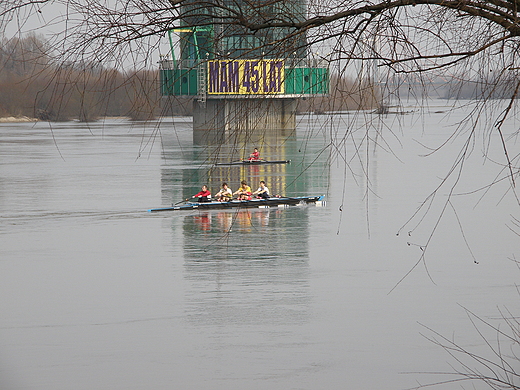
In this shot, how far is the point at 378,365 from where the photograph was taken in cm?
1039

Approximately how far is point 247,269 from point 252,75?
39.4 feet

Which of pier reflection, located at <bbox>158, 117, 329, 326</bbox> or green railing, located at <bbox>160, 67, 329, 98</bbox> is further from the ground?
green railing, located at <bbox>160, 67, 329, 98</bbox>

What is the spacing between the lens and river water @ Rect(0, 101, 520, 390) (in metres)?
9.93

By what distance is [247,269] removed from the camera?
51.1 ft

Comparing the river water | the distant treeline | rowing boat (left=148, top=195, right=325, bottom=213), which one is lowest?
the river water

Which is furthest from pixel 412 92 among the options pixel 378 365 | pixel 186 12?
pixel 378 365

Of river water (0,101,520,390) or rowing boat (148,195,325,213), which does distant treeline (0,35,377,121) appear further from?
rowing boat (148,195,325,213)

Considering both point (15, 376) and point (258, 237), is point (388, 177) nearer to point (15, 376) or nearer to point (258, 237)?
point (258, 237)

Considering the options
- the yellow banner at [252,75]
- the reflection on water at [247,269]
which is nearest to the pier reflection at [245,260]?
the reflection on water at [247,269]

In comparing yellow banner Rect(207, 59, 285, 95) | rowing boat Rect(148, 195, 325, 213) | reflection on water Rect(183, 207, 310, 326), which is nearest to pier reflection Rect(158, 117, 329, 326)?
reflection on water Rect(183, 207, 310, 326)

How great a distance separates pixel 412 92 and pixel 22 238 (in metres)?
17.3

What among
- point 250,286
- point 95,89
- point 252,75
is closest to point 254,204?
point 250,286

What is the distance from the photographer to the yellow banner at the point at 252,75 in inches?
147

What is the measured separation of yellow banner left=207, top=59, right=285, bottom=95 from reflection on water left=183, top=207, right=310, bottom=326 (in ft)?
15.4
